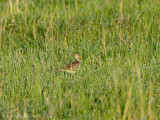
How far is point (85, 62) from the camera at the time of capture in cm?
648

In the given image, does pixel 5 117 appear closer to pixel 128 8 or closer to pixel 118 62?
pixel 118 62

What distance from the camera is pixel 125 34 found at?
299 inches

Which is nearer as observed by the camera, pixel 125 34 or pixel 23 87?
pixel 23 87

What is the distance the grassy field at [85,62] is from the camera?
4328 millimetres

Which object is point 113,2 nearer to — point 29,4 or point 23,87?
point 29,4

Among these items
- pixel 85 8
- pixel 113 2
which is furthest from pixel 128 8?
pixel 85 8

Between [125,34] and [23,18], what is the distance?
2.75 meters

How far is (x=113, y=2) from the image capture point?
29.2 ft

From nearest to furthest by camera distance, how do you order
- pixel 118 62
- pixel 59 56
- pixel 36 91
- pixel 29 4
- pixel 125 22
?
pixel 36 91 → pixel 118 62 → pixel 59 56 → pixel 125 22 → pixel 29 4

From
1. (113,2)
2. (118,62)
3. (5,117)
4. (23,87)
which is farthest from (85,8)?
(5,117)

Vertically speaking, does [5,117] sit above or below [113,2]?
below

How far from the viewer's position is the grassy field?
433 cm

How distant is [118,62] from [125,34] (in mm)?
1558

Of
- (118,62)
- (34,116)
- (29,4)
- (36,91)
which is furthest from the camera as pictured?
(29,4)
